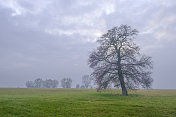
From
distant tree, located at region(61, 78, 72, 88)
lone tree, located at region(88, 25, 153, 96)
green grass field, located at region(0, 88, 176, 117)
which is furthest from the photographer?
distant tree, located at region(61, 78, 72, 88)

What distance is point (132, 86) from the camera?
2945cm

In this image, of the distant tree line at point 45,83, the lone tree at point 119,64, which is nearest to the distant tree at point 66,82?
the distant tree line at point 45,83

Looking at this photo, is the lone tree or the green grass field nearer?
the green grass field

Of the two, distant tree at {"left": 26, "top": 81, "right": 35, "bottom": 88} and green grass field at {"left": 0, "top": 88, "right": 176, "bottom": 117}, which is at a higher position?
green grass field at {"left": 0, "top": 88, "right": 176, "bottom": 117}

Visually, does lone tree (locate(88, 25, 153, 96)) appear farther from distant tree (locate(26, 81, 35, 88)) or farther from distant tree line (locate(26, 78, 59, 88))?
distant tree (locate(26, 81, 35, 88))

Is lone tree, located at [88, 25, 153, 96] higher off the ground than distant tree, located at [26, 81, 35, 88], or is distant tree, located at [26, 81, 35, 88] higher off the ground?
lone tree, located at [88, 25, 153, 96]

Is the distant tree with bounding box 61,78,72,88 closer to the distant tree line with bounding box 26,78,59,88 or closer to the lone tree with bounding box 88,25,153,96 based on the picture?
the distant tree line with bounding box 26,78,59,88

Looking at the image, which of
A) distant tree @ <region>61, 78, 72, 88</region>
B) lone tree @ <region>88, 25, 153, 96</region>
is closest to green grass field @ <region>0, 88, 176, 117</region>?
lone tree @ <region>88, 25, 153, 96</region>

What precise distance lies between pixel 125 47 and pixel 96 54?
247 inches

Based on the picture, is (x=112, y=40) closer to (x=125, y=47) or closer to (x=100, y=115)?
(x=125, y=47)

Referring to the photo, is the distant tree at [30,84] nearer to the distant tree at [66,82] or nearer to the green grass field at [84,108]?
the distant tree at [66,82]

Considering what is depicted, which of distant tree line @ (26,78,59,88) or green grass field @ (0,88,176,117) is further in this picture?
distant tree line @ (26,78,59,88)

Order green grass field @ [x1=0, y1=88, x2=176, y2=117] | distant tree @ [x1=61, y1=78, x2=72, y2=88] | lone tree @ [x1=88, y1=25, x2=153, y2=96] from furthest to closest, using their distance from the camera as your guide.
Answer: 1. distant tree @ [x1=61, y1=78, x2=72, y2=88]
2. lone tree @ [x1=88, y1=25, x2=153, y2=96]
3. green grass field @ [x1=0, y1=88, x2=176, y2=117]

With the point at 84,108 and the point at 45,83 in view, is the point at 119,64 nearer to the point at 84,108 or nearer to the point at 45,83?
the point at 84,108
